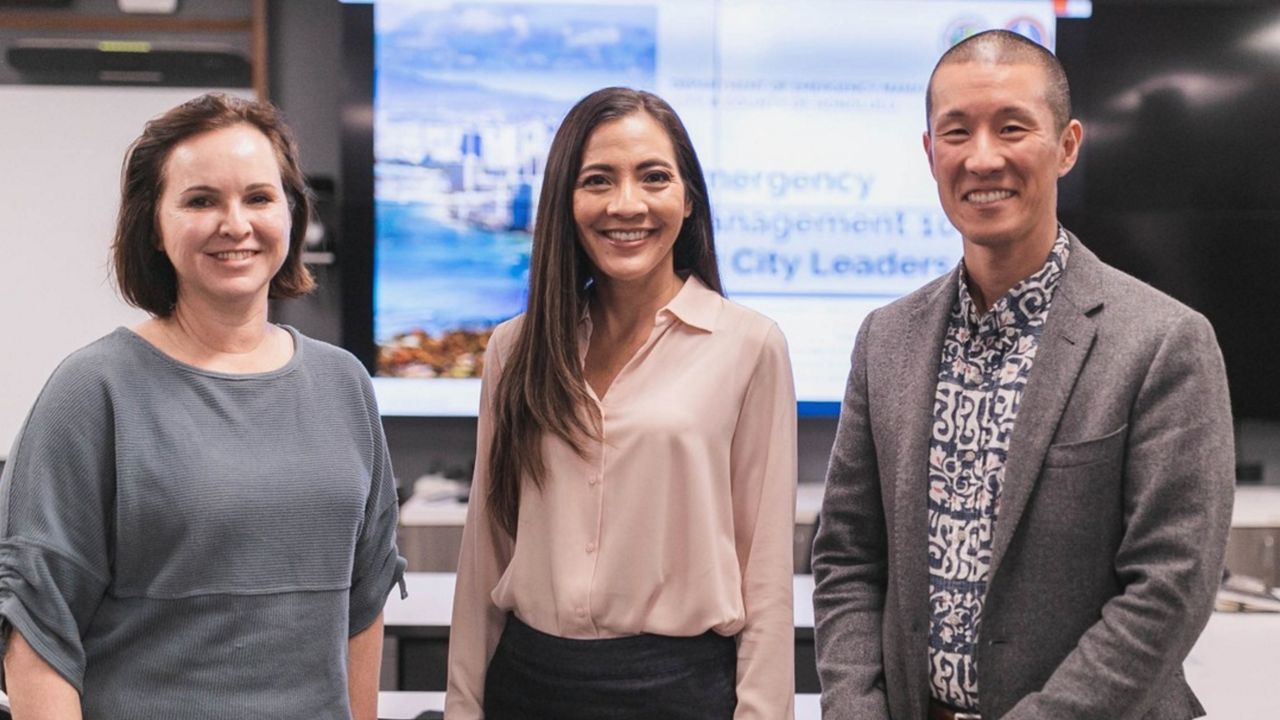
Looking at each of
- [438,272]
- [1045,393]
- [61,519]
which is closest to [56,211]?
[438,272]

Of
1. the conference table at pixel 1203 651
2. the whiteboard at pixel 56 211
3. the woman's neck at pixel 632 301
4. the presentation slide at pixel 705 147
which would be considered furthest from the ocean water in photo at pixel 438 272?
the woman's neck at pixel 632 301

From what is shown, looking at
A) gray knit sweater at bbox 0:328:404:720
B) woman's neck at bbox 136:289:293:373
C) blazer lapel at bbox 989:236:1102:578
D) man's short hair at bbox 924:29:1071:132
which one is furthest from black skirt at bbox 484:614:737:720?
man's short hair at bbox 924:29:1071:132

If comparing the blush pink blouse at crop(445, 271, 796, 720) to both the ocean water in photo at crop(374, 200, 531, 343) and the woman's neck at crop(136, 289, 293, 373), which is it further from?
the ocean water in photo at crop(374, 200, 531, 343)

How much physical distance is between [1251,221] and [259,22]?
393 centimetres

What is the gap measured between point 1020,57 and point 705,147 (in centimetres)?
306

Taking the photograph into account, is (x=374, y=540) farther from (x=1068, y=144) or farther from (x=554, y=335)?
(x=1068, y=144)

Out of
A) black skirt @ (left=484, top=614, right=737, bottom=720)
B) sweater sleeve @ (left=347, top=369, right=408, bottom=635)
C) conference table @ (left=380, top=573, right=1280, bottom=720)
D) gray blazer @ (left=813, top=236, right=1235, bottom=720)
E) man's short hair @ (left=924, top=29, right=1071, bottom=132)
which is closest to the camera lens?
gray blazer @ (left=813, top=236, right=1235, bottom=720)

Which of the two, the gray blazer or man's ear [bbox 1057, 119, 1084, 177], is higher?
man's ear [bbox 1057, 119, 1084, 177]

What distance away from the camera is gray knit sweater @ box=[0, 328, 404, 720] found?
1522mm

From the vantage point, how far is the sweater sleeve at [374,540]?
1831 mm

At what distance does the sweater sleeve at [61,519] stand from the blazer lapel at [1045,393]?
1.19 metres

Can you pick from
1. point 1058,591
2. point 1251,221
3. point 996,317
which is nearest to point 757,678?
point 1058,591

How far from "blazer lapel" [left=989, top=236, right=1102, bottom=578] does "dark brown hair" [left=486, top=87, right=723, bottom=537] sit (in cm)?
62

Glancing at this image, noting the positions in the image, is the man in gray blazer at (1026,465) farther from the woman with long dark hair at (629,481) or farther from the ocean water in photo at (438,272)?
the ocean water in photo at (438,272)
